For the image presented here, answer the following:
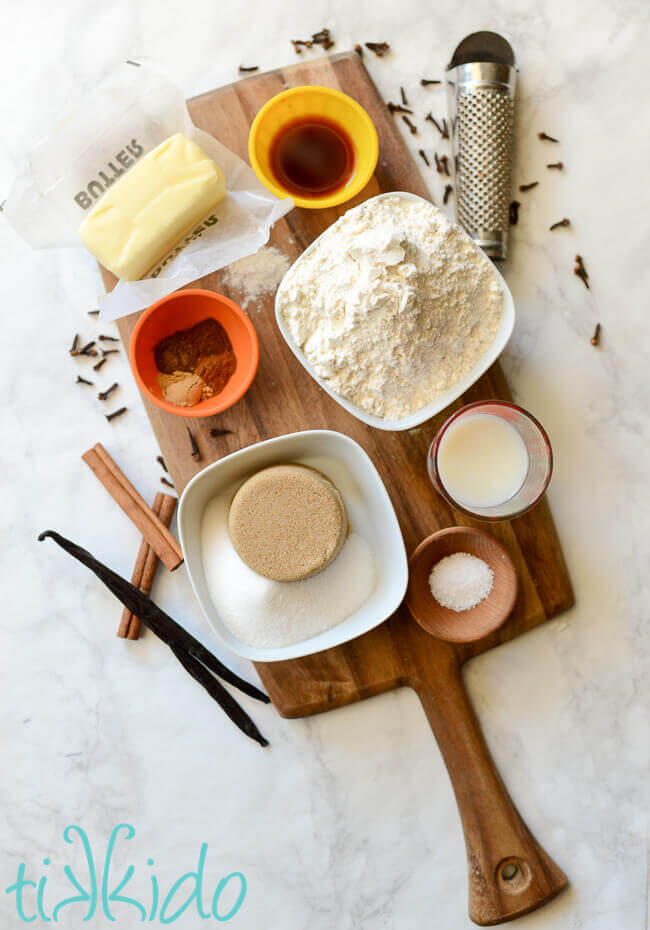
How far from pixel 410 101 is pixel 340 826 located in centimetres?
145

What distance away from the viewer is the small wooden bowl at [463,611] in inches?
45.4

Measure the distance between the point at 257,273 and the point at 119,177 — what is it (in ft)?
1.00

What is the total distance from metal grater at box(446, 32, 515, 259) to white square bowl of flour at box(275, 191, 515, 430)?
165 millimetres

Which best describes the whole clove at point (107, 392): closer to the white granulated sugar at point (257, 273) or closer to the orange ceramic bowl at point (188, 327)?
the orange ceramic bowl at point (188, 327)

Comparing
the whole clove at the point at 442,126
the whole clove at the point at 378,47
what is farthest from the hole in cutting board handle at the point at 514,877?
the whole clove at the point at 378,47

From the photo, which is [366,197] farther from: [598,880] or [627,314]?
[598,880]

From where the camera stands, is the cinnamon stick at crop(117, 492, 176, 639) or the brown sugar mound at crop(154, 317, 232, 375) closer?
the brown sugar mound at crop(154, 317, 232, 375)

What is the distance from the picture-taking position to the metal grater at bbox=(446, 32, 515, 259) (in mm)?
1201

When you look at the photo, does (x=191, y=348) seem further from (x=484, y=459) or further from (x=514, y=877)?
(x=514, y=877)

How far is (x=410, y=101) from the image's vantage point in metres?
1.29

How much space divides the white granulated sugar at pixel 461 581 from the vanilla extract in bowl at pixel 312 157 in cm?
74

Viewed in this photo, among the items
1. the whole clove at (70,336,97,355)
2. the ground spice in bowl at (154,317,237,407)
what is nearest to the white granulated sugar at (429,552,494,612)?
the ground spice in bowl at (154,317,237,407)

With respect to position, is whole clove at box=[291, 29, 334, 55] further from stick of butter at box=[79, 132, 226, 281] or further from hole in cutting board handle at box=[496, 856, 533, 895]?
hole in cutting board handle at box=[496, 856, 533, 895]

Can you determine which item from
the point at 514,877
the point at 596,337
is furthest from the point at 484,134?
the point at 514,877
